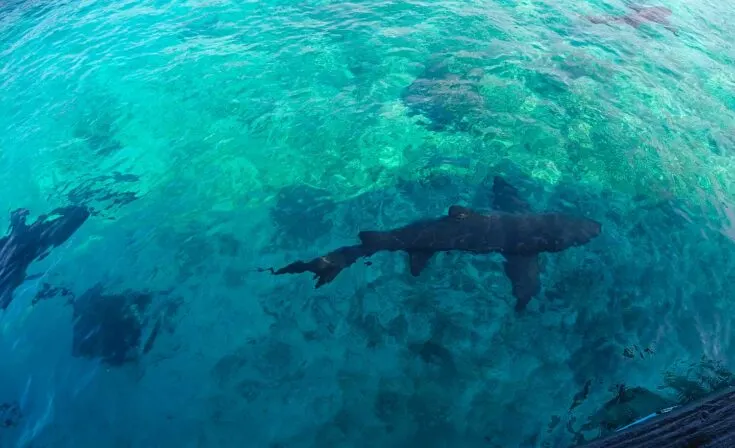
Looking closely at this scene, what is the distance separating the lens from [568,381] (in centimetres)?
714

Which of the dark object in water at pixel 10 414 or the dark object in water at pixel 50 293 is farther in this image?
the dark object in water at pixel 50 293

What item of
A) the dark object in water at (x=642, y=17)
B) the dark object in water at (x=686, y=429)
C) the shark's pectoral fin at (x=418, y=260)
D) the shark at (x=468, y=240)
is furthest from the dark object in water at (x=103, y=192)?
the dark object in water at (x=642, y=17)

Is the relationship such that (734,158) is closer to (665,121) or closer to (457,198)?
(665,121)

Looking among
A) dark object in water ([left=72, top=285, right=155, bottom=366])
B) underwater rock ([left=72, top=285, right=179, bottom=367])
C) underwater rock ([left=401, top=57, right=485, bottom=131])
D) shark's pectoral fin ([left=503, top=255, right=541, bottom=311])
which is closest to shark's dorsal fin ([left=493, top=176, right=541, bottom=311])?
shark's pectoral fin ([left=503, top=255, right=541, bottom=311])

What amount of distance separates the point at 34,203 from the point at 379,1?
14.0 metres

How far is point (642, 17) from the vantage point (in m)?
16.8

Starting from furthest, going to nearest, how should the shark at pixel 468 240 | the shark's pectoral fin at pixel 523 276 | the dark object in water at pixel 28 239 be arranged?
1. the dark object in water at pixel 28 239
2. the shark at pixel 468 240
3. the shark's pectoral fin at pixel 523 276

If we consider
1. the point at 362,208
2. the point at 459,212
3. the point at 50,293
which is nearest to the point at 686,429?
the point at 459,212

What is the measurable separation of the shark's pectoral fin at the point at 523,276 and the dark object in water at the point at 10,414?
9.00 meters

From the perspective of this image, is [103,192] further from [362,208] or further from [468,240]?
[468,240]

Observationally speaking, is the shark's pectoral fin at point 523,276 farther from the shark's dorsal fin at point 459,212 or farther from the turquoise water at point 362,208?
the shark's dorsal fin at point 459,212

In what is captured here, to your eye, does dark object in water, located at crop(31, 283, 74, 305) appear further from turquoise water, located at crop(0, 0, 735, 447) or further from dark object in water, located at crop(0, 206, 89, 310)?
dark object in water, located at crop(0, 206, 89, 310)

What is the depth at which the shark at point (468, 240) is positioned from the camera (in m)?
8.60

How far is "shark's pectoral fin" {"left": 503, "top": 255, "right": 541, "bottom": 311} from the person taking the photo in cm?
808
